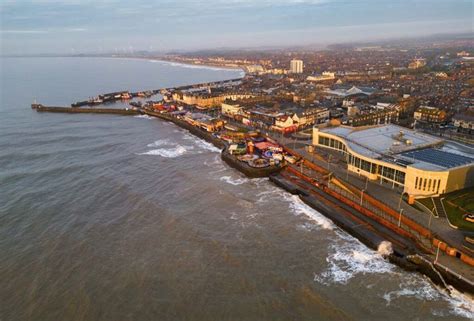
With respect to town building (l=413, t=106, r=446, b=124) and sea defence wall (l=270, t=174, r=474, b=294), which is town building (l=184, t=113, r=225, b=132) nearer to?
sea defence wall (l=270, t=174, r=474, b=294)

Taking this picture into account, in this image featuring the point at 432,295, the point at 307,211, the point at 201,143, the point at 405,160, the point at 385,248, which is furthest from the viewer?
the point at 201,143

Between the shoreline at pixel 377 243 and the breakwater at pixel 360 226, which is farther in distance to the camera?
the breakwater at pixel 360 226

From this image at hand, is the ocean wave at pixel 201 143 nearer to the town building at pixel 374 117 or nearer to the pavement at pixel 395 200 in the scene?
the pavement at pixel 395 200

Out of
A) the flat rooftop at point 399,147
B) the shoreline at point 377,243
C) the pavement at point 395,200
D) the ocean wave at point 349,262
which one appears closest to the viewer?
the shoreline at point 377,243

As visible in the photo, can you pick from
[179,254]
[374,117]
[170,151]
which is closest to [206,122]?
[170,151]

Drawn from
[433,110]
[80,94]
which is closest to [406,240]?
[433,110]

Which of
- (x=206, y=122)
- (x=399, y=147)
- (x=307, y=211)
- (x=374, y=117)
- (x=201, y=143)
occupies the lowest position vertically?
(x=201, y=143)

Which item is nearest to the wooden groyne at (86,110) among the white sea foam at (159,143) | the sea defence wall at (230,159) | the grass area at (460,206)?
the sea defence wall at (230,159)

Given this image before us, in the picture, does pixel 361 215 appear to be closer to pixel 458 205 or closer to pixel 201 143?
pixel 458 205
